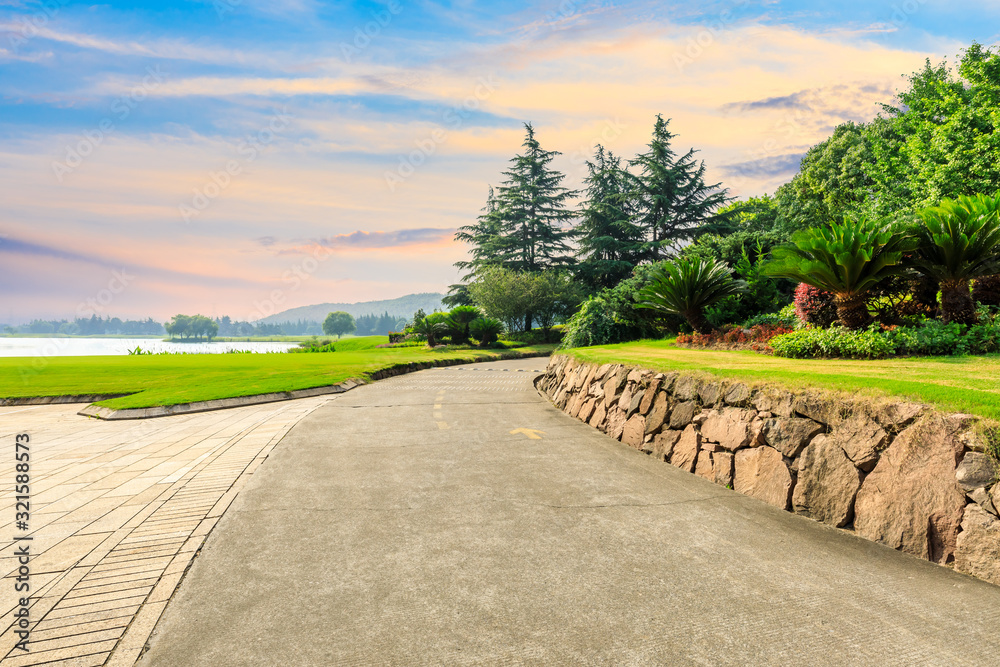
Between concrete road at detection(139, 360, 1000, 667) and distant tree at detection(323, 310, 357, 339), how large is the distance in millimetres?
141064

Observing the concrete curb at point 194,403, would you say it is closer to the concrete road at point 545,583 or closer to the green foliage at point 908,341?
the concrete road at point 545,583

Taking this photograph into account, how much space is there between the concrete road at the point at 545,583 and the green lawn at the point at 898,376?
→ 150cm

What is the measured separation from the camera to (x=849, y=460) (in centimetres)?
458

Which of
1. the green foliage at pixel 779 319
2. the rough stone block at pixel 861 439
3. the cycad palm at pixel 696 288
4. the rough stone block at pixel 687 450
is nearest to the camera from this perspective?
the rough stone block at pixel 861 439

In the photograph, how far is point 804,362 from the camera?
8.68 meters

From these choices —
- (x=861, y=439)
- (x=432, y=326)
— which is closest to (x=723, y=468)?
(x=861, y=439)

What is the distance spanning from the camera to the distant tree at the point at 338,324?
468ft

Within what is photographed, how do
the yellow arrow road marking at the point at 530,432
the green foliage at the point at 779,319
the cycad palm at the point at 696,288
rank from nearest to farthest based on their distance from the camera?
1. the yellow arrow road marking at the point at 530,432
2. the green foliage at the point at 779,319
3. the cycad palm at the point at 696,288

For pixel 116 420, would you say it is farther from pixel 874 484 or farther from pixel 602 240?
pixel 602 240

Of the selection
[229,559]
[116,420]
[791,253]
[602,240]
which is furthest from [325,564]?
[602,240]

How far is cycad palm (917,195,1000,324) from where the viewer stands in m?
8.59

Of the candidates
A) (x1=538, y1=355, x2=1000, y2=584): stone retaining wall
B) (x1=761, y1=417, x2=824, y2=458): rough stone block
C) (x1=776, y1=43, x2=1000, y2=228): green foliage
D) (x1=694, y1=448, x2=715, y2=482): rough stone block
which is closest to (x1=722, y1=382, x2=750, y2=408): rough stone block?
(x1=538, y1=355, x2=1000, y2=584): stone retaining wall

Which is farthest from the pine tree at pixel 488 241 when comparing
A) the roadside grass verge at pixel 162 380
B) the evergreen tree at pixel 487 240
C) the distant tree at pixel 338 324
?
the distant tree at pixel 338 324

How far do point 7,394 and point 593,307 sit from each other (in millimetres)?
20291
